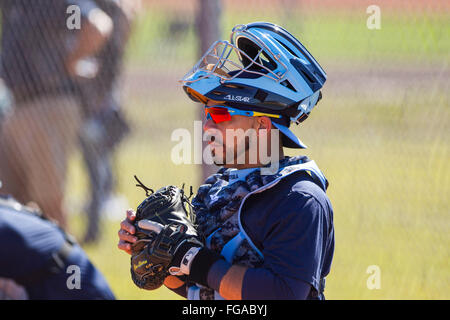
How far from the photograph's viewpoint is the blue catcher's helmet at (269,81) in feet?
8.02

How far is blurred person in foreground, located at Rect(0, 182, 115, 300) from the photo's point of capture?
302 centimetres

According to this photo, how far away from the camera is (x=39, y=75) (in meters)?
5.41

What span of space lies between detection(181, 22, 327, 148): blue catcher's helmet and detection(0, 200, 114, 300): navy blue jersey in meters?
1.09

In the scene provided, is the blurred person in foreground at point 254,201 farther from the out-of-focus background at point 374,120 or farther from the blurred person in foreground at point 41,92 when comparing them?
the blurred person in foreground at point 41,92

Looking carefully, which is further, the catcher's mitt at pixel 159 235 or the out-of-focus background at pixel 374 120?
the out-of-focus background at pixel 374 120

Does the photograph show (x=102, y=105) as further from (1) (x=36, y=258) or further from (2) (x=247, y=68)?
(2) (x=247, y=68)

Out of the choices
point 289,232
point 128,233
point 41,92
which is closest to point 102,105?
point 41,92

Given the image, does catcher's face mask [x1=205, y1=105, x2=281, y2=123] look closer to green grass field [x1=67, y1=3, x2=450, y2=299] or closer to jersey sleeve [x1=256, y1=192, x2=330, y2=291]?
jersey sleeve [x1=256, y1=192, x2=330, y2=291]

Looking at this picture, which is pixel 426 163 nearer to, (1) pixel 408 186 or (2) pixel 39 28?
(1) pixel 408 186

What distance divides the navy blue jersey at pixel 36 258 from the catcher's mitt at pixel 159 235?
0.76 m

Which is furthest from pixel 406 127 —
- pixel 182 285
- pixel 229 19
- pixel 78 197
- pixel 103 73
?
pixel 78 197

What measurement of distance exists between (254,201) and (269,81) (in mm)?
449

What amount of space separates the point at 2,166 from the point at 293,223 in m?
4.04

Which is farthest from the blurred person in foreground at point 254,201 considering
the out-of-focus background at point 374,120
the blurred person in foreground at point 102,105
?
the blurred person in foreground at point 102,105
